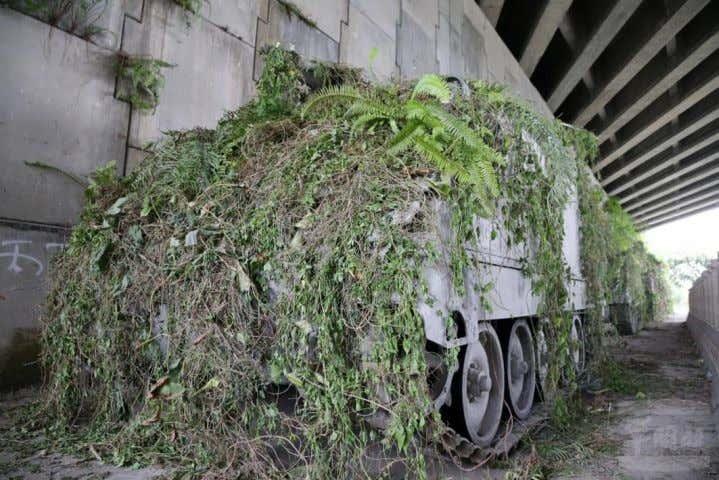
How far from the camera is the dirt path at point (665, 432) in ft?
12.6

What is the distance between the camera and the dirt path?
12.6 ft

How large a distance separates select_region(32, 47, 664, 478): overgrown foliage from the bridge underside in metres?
7.47

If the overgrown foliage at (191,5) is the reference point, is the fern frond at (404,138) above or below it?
below

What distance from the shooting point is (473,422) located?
4.30 metres

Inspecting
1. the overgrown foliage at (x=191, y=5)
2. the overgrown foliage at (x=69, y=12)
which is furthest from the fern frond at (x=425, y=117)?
the overgrown foliage at (x=191, y=5)

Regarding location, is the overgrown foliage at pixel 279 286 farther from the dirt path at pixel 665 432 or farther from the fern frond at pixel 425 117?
the dirt path at pixel 665 432

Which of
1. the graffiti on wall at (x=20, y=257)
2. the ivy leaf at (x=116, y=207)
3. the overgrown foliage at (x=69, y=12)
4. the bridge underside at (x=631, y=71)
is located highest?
the bridge underside at (x=631, y=71)

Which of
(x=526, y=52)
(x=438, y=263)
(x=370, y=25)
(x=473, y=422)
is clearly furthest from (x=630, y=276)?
(x=438, y=263)

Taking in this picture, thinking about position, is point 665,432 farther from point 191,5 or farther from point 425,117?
point 191,5

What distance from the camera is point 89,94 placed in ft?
20.6

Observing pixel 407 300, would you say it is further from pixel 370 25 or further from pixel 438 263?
pixel 370 25

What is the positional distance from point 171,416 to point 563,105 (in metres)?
21.5

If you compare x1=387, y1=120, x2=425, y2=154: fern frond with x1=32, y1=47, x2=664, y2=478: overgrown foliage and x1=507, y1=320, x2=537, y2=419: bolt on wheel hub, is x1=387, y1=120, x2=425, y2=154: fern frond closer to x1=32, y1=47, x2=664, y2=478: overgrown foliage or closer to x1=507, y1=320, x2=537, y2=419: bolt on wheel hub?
x1=32, y1=47, x2=664, y2=478: overgrown foliage

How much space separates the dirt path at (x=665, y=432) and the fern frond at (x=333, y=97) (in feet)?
11.0
